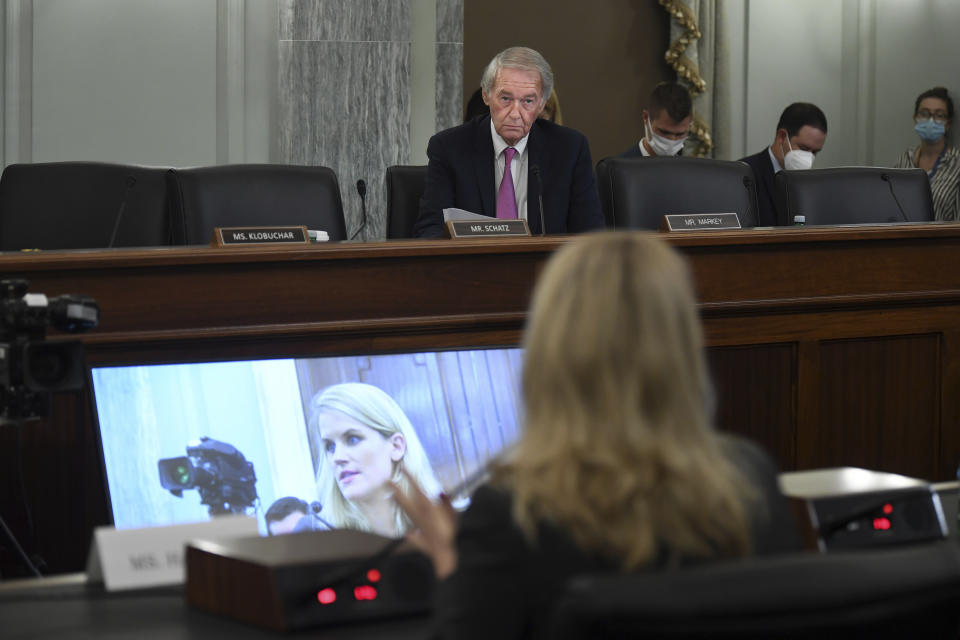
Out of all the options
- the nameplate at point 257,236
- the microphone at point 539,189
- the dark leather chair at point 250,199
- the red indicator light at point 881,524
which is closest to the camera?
the red indicator light at point 881,524

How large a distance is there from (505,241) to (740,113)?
4.22 meters

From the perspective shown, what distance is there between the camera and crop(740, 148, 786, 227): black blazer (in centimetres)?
449

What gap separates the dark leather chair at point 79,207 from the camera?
3432mm

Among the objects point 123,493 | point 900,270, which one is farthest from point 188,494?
point 900,270

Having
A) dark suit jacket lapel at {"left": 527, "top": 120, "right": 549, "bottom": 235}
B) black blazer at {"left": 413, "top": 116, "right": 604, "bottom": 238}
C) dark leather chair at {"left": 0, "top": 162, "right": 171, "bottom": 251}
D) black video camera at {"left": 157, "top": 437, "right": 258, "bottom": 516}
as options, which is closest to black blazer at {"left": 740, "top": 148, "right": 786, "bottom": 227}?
black blazer at {"left": 413, "top": 116, "right": 604, "bottom": 238}

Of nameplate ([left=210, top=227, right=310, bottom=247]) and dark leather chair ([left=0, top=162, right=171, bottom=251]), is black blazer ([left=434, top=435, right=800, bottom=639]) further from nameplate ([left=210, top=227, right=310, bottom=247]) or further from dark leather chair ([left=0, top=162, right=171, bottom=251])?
dark leather chair ([left=0, top=162, right=171, bottom=251])

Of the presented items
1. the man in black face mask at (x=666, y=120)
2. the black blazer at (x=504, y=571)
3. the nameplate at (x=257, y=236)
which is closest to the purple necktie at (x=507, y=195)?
the nameplate at (x=257, y=236)

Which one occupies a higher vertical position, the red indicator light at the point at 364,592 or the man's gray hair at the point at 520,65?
the man's gray hair at the point at 520,65

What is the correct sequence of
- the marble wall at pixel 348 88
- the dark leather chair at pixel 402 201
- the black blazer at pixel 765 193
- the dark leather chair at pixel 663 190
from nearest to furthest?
1. the dark leather chair at pixel 663 190
2. the dark leather chair at pixel 402 201
3. the black blazer at pixel 765 193
4. the marble wall at pixel 348 88

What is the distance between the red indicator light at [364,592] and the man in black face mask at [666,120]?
3.80 metres

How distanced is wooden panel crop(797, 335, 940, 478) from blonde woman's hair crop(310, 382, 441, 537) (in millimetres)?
1090

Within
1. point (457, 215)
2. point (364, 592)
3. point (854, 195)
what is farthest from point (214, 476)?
point (854, 195)

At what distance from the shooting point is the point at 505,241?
2863mm

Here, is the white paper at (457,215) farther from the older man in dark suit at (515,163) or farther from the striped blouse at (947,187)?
the striped blouse at (947,187)
